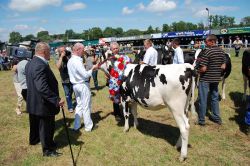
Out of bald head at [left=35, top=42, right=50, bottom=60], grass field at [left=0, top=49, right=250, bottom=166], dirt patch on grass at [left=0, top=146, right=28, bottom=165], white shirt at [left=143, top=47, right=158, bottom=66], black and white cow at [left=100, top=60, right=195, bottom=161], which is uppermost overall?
bald head at [left=35, top=42, right=50, bottom=60]

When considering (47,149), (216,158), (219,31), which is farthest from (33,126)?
(219,31)

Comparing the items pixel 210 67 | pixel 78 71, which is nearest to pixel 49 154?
pixel 78 71

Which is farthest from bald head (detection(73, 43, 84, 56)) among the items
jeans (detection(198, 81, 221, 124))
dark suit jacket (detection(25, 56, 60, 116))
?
jeans (detection(198, 81, 221, 124))

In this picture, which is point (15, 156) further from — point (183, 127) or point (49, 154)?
point (183, 127)

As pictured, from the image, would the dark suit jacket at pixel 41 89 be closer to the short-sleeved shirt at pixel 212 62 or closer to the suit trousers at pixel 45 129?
the suit trousers at pixel 45 129

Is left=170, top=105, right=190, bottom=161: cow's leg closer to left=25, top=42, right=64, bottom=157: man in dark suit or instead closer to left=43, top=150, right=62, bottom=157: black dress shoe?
left=25, top=42, right=64, bottom=157: man in dark suit

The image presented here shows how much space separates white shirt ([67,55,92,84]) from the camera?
566 cm

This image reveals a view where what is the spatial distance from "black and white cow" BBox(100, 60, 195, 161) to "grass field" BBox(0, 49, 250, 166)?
1.70ft

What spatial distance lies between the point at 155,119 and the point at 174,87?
8.63 ft

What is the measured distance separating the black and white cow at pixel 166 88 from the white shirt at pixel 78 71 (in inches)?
36.5

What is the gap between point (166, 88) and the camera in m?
4.81

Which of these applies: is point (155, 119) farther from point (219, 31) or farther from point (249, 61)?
point (219, 31)

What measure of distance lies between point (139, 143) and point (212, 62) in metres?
2.58

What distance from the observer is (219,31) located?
40.1 m
